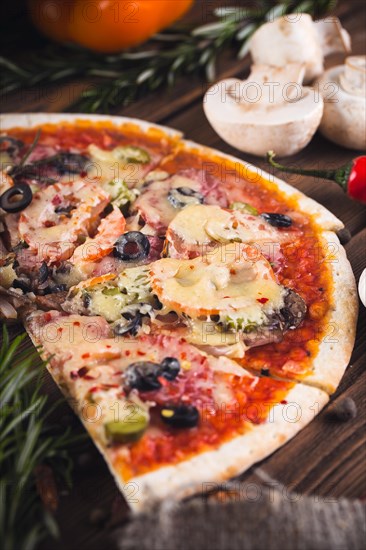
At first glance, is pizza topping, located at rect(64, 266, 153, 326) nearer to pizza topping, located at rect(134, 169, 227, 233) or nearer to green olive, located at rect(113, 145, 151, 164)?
pizza topping, located at rect(134, 169, 227, 233)

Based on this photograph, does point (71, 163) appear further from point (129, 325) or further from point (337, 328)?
point (337, 328)

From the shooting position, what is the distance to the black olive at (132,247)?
13.7ft

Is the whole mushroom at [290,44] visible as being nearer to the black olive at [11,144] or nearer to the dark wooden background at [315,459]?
the dark wooden background at [315,459]

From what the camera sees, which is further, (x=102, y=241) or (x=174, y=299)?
(x=102, y=241)

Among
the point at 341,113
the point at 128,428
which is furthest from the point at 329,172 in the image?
the point at 128,428

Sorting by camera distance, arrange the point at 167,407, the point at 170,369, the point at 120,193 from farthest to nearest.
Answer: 1. the point at 120,193
2. the point at 170,369
3. the point at 167,407

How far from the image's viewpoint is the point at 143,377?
11.2ft

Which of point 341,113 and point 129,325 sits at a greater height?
point 341,113

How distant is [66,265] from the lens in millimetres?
4180

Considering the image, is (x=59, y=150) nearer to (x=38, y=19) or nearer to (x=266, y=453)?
(x=38, y=19)

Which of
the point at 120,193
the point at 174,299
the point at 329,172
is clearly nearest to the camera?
the point at 174,299

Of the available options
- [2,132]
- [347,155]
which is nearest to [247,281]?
[347,155]

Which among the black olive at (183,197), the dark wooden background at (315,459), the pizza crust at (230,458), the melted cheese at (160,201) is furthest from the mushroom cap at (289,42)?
the pizza crust at (230,458)

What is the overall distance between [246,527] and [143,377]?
895 mm
